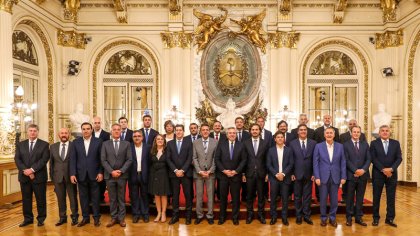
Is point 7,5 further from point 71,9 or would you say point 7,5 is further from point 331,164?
point 331,164

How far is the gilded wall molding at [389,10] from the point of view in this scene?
34.3 ft

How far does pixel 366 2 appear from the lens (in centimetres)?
1109

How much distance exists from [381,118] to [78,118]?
8.44 meters

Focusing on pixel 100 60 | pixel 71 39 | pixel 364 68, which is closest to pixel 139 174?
pixel 100 60

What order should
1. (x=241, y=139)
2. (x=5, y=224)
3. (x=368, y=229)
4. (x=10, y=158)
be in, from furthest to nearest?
(x=10, y=158) < (x=241, y=139) < (x=5, y=224) < (x=368, y=229)

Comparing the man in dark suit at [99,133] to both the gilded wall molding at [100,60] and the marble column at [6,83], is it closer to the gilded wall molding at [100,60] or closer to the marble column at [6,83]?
the marble column at [6,83]

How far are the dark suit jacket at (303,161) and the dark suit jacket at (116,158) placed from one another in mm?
2599

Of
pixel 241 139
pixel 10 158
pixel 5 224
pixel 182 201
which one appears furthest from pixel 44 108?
pixel 241 139

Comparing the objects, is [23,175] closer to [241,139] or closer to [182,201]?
[182,201]

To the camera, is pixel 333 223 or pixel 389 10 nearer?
pixel 333 223

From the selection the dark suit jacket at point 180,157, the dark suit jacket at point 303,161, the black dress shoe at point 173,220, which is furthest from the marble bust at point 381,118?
the black dress shoe at point 173,220

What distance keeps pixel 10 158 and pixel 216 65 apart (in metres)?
6.20

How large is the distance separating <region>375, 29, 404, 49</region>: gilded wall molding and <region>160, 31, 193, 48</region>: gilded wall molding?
5577 mm

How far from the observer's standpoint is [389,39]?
10.9 metres
